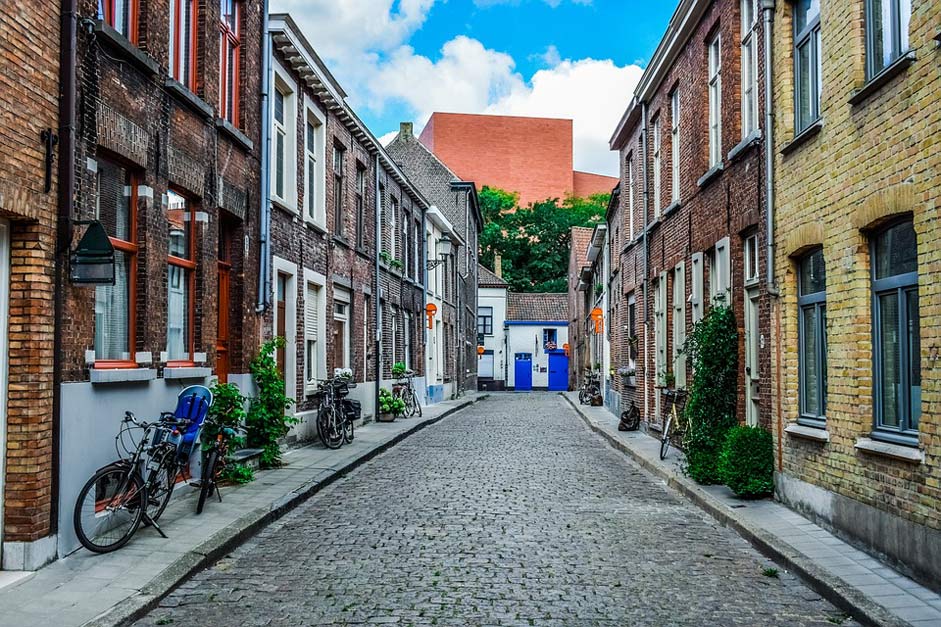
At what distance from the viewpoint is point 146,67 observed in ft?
30.0

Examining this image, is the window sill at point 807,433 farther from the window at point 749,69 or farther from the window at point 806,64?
the window at point 749,69

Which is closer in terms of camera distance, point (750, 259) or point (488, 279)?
point (750, 259)

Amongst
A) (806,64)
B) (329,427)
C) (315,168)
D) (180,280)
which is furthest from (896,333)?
(315,168)

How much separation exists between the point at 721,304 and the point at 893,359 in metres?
5.43

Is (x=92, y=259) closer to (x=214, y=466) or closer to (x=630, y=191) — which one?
(x=214, y=466)

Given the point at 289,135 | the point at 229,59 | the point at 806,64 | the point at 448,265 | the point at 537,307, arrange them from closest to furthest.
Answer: the point at 806,64
the point at 229,59
the point at 289,135
the point at 448,265
the point at 537,307

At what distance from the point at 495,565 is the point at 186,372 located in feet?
14.6

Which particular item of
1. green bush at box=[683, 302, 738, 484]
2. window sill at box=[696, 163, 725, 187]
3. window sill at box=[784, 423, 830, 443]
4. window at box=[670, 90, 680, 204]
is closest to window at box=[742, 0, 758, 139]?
window sill at box=[696, 163, 725, 187]

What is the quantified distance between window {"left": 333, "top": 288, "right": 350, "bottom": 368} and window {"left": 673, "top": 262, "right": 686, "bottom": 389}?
6.52 m

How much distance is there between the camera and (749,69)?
12.2m

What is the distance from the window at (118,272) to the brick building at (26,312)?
121 cm

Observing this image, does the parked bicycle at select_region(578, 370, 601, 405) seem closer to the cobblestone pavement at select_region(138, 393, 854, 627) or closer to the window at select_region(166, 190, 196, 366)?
the cobblestone pavement at select_region(138, 393, 854, 627)

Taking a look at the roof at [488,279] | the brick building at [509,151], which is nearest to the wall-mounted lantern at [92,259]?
the roof at [488,279]

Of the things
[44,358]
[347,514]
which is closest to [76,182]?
[44,358]
